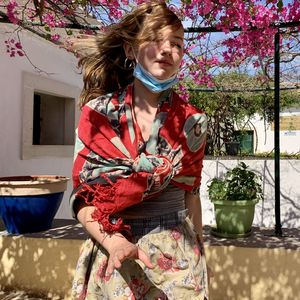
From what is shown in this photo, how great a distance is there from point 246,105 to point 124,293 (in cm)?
1296

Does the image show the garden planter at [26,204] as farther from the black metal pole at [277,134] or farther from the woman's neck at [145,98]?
the woman's neck at [145,98]

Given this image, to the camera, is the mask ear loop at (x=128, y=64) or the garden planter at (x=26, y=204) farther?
the garden planter at (x=26, y=204)

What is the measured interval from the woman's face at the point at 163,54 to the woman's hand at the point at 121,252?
51 cm

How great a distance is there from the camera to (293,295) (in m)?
3.11

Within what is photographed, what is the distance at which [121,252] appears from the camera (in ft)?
3.36

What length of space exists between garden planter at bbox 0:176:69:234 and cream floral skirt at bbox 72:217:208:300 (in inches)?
114

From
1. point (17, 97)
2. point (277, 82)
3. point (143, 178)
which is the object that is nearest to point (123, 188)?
point (143, 178)

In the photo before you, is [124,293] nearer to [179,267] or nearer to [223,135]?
[179,267]

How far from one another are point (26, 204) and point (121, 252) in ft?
10.4

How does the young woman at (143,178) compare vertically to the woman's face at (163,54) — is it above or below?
below

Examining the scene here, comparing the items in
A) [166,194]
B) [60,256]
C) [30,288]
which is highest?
[166,194]

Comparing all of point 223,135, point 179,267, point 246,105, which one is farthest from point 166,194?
point 246,105

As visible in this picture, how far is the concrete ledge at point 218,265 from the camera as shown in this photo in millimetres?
3148

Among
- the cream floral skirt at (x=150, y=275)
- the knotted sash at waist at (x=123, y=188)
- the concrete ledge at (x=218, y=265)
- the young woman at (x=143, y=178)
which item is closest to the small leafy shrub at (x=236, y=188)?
the concrete ledge at (x=218, y=265)
